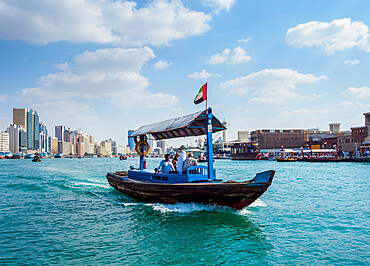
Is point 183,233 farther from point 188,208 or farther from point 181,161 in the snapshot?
point 181,161

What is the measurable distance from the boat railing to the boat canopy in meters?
1.96

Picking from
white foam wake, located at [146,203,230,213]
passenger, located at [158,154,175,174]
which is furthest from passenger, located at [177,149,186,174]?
white foam wake, located at [146,203,230,213]

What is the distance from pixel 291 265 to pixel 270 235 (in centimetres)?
263

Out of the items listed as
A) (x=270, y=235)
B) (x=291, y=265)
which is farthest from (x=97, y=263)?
(x=270, y=235)

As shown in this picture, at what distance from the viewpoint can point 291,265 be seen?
7.45 meters

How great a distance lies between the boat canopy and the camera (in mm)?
13336

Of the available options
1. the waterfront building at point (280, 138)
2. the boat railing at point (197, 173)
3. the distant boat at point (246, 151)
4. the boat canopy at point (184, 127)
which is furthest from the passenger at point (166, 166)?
the waterfront building at point (280, 138)

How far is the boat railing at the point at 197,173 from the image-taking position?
1301 cm

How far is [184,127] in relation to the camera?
1321 cm

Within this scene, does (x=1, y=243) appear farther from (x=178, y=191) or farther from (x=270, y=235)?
(x=270, y=235)

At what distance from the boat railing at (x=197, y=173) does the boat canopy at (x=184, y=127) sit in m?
1.96

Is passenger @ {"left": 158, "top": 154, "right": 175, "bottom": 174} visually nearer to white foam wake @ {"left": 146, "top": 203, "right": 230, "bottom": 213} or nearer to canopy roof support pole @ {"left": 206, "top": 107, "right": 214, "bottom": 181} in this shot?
white foam wake @ {"left": 146, "top": 203, "right": 230, "bottom": 213}

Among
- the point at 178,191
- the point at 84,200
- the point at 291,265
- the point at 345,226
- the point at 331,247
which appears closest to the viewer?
the point at 291,265

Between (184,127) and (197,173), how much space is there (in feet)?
7.46
